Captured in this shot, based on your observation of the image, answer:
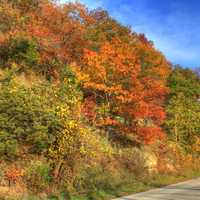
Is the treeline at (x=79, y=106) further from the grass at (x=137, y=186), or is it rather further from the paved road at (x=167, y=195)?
the paved road at (x=167, y=195)

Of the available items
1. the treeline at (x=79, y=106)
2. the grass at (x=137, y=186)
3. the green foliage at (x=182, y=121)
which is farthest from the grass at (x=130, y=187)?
the green foliage at (x=182, y=121)

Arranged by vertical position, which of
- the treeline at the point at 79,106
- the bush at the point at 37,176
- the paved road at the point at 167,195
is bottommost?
the paved road at the point at 167,195

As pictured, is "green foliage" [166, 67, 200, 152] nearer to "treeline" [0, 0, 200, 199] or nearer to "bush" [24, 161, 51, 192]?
"treeline" [0, 0, 200, 199]

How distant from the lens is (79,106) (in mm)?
25125

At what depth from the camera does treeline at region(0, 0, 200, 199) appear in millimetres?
22375

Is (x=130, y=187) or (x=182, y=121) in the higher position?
(x=182, y=121)

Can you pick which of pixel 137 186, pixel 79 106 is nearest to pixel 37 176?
pixel 79 106

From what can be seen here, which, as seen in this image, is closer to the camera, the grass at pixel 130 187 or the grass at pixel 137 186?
the grass at pixel 130 187

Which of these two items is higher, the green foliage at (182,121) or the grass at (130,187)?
the green foliage at (182,121)

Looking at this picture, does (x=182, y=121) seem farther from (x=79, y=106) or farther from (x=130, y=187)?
(x=79, y=106)

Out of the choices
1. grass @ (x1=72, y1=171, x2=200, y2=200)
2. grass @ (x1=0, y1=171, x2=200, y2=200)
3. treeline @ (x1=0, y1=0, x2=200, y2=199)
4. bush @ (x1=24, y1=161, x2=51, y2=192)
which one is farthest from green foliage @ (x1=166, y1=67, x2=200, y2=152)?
bush @ (x1=24, y1=161, x2=51, y2=192)

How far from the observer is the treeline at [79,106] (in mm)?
22375

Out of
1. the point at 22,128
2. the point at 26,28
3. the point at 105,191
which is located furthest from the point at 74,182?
the point at 26,28

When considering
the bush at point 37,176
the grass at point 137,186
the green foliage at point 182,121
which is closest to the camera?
the bush at point 37,176
